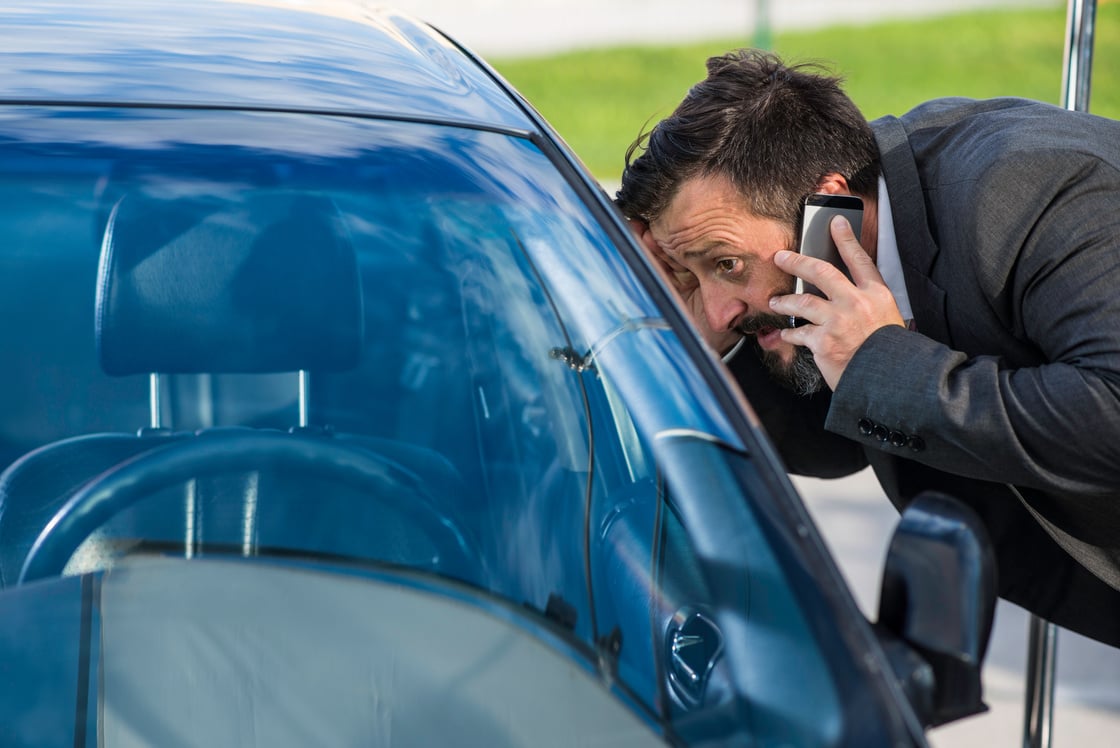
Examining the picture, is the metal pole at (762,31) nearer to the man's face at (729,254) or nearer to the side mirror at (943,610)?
the man's face at (729,254)

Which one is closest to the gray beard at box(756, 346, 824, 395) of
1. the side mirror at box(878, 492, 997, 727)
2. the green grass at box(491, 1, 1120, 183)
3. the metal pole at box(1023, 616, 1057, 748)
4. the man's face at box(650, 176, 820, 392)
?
the man's face at box(650, 176, 820, 392)

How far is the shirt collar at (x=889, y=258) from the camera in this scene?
6.64ft

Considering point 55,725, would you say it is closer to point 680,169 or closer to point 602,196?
point 602,196

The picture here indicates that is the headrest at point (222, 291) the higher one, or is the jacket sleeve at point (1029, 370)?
the headrest at point (222, 291)

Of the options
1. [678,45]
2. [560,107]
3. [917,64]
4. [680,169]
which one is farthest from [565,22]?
[680,169]

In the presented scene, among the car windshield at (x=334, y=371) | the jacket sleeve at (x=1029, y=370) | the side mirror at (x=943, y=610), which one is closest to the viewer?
the side mirror at (x=943, y=610)

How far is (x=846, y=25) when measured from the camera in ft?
59.5

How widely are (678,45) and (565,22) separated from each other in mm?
1544

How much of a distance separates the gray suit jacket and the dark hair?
Answer: 0.08 metres

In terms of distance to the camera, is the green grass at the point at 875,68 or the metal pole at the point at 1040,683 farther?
the green grass at the point at 875,68

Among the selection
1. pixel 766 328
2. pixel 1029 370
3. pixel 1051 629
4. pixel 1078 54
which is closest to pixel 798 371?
pixel 766 328

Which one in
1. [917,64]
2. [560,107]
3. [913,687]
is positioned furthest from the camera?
[917,64]

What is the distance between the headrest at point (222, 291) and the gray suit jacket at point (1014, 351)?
0.72 meters

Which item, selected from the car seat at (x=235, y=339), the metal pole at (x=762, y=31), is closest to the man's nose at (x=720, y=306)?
the car seat at (x=235, y=339)
